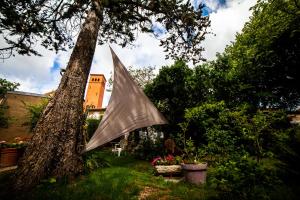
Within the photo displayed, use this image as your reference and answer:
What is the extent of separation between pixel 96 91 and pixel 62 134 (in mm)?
43035

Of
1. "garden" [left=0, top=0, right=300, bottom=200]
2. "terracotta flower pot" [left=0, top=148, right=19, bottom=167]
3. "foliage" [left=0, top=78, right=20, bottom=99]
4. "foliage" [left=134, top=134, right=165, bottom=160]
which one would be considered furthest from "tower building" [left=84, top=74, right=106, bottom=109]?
"terracotta flower pot" [left=0, top=148, right=19, bottom=167]

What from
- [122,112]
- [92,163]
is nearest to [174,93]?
[122,112]

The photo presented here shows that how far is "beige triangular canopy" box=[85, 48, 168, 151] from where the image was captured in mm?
6777

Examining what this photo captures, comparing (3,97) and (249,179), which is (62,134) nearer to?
(249,179)

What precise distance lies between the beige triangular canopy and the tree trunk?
675 millimetres

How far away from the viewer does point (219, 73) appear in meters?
15.8

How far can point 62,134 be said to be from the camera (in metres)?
6.22

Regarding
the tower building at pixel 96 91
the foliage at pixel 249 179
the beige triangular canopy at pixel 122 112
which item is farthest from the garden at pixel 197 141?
the tower building at pixel 96 91

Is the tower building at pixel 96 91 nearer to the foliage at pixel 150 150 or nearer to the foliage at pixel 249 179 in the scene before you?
the foliage at pixel 150 150

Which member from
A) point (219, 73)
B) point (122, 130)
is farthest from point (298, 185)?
point (219, 73)

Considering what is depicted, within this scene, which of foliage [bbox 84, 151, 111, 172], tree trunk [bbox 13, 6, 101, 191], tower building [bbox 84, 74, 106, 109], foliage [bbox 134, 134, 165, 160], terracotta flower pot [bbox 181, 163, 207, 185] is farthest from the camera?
tower building [bbox 84, 74, 106, 109]

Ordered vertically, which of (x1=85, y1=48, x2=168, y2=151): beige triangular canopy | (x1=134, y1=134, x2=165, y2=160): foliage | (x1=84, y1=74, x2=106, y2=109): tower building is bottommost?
(x1=134, y1=134, x2=165, y2=160): foliage

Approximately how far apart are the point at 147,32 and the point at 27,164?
6.33 meters

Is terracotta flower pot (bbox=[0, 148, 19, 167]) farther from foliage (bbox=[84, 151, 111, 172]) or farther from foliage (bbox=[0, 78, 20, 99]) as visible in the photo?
foliage (bbox=[0, 78, 20, 99])
